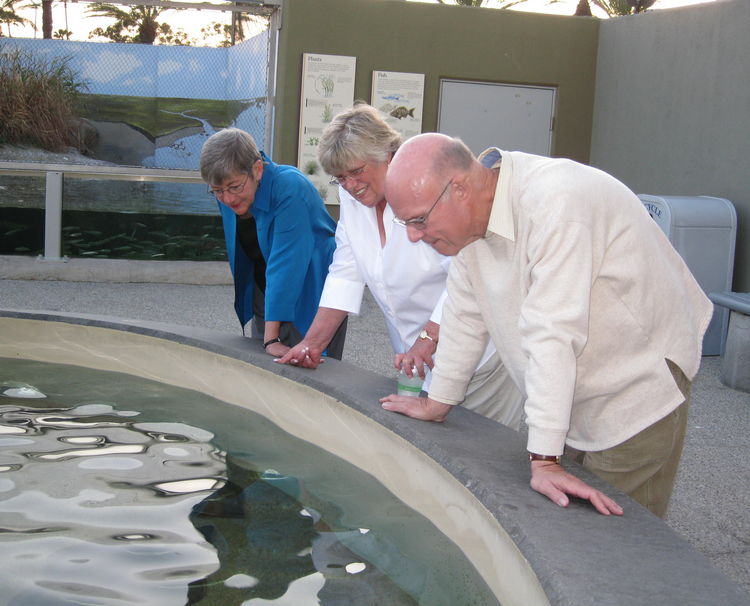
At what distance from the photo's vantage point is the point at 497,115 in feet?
29.3

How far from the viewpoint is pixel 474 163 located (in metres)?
1.75

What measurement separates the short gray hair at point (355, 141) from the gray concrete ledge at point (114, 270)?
5.76 m

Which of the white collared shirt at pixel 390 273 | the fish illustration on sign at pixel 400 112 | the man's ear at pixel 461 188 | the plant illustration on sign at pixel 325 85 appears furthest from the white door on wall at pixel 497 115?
the man's ear at pixel 461 188

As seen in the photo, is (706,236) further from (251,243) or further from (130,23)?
(130,23)

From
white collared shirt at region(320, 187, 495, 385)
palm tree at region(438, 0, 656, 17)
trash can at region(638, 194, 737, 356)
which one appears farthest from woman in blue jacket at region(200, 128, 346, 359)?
palm tree at region(438, 0, 656, 17)

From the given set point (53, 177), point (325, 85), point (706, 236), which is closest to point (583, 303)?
point (706, 236)

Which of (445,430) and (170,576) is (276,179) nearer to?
(445,430)

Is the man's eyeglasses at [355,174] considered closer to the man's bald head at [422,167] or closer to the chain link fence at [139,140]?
the man's bald head at [422,167]

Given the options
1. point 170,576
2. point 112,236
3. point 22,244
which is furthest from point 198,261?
point 170,576

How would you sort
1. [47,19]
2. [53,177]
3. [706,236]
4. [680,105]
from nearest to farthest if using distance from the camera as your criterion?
[706,236] < [680,105] < [53,177] < [47,19]

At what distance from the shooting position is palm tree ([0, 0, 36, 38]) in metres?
9.76

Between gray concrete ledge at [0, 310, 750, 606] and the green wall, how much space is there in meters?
6.39

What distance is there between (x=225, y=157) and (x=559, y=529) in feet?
6.46

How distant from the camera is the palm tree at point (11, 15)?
9758mm
